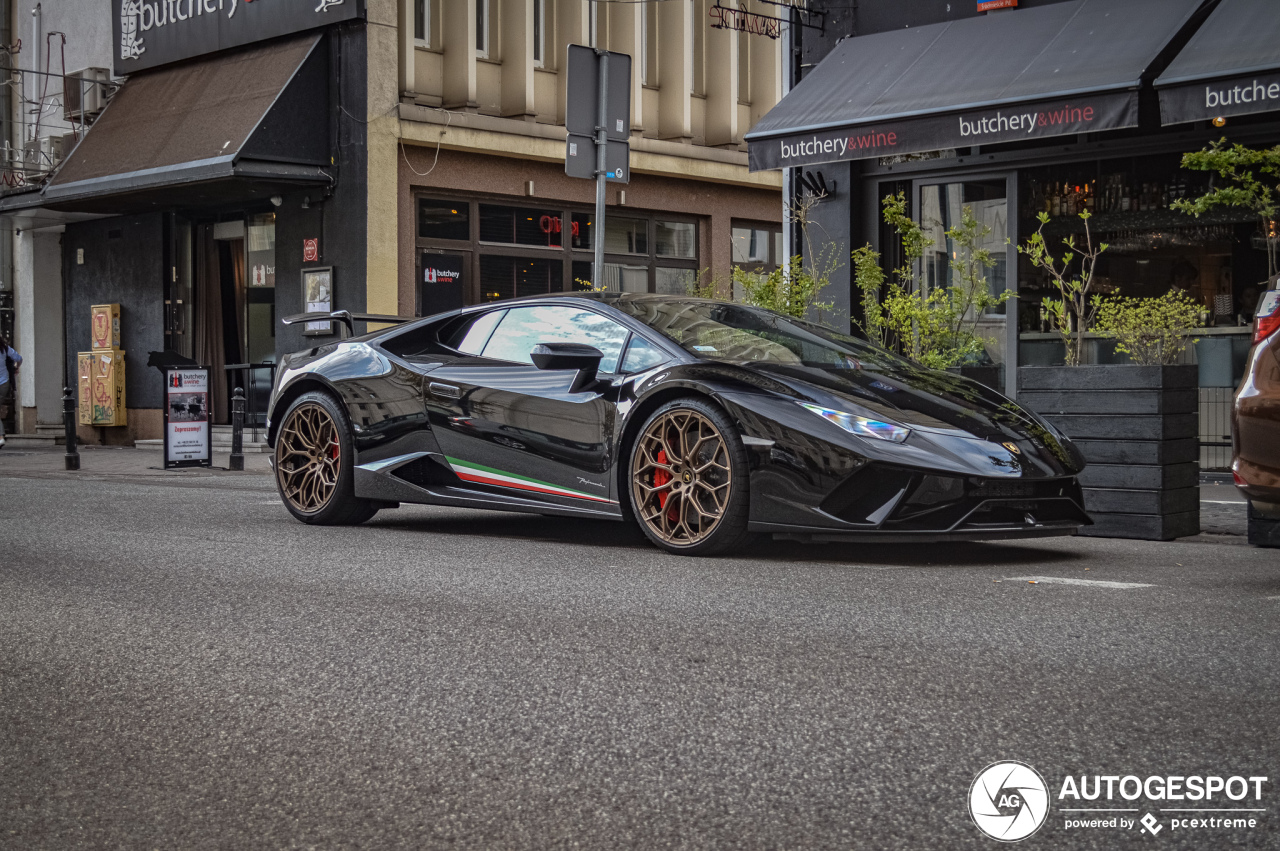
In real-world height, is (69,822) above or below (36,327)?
below

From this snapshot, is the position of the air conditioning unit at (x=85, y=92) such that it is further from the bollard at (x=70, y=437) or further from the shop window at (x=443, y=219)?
the bollard at (x=70, y=437)

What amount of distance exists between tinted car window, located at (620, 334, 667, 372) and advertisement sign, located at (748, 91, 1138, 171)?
18.1 ft

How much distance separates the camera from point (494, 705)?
11.8 feet

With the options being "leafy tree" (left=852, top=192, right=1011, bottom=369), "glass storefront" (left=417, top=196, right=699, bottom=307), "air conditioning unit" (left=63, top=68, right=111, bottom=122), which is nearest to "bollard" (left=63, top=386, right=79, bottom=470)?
"glass storefront" (left=417, top=196, right=699, bottom=307)

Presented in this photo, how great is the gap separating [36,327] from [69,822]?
23.0m

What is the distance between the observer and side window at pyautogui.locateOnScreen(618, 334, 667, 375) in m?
6.66

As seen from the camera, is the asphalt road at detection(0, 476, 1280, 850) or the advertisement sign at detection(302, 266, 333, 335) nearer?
the asphalt road at detection(0, 476, 1280, 850)

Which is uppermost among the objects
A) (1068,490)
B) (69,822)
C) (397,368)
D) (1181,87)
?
(1181,87)

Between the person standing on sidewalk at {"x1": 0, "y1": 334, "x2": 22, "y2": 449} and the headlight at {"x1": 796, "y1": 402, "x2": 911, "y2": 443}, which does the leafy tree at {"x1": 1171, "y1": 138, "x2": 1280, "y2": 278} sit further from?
the person standing on sidewalk at {"x1": 0, "y1": 334, "x2": 22, "y2": 449}

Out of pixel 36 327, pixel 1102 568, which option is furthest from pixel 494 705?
pixel 36 327

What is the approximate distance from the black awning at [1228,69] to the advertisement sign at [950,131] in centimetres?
34

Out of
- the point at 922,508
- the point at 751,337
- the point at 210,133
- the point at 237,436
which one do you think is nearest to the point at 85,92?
the point at 210,133

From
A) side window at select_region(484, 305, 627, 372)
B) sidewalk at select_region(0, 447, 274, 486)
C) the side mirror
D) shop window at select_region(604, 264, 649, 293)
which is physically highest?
shop window at select_region(604, 264, 649, 293)

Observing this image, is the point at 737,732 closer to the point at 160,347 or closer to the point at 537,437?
the point at 537,437
